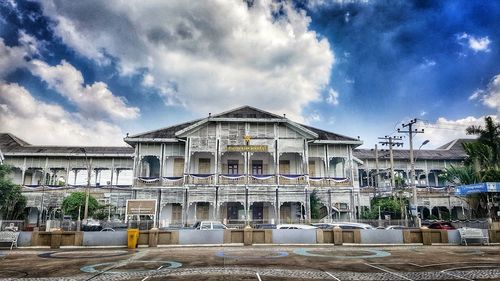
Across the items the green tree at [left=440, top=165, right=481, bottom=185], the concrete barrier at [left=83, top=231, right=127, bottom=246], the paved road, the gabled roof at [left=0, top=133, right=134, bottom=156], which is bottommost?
Result: the paved road

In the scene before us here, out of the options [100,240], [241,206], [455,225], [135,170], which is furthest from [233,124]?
[455,225]

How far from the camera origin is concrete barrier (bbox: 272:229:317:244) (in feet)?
69.7

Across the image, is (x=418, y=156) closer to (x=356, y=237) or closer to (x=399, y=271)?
(x=356, y=237)

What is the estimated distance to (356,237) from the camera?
69.1 ft

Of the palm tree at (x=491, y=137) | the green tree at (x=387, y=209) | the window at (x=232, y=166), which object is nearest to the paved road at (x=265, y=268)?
the window at (x=232, y=166)

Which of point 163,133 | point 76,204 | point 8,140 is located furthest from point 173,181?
point 8,140

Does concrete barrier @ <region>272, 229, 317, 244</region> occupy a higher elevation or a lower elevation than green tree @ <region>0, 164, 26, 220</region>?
lower

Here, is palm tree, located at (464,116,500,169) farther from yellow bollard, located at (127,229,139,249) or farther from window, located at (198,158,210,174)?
yellow bollard, located at (127,229,139,249)

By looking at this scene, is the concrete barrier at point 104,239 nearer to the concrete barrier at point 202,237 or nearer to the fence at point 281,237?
the fence at point 281,237

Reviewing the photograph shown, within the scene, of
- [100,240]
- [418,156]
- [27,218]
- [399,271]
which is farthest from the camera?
[418,156]

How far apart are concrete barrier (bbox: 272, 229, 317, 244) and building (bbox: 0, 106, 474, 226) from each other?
10936 mm

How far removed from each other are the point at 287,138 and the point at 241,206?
8.21m

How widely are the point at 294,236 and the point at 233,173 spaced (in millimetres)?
17084

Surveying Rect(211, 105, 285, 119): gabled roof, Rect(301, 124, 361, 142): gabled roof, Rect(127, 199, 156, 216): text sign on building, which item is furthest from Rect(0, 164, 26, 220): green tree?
Rect(301, 124, 361, 142): gabled roof
